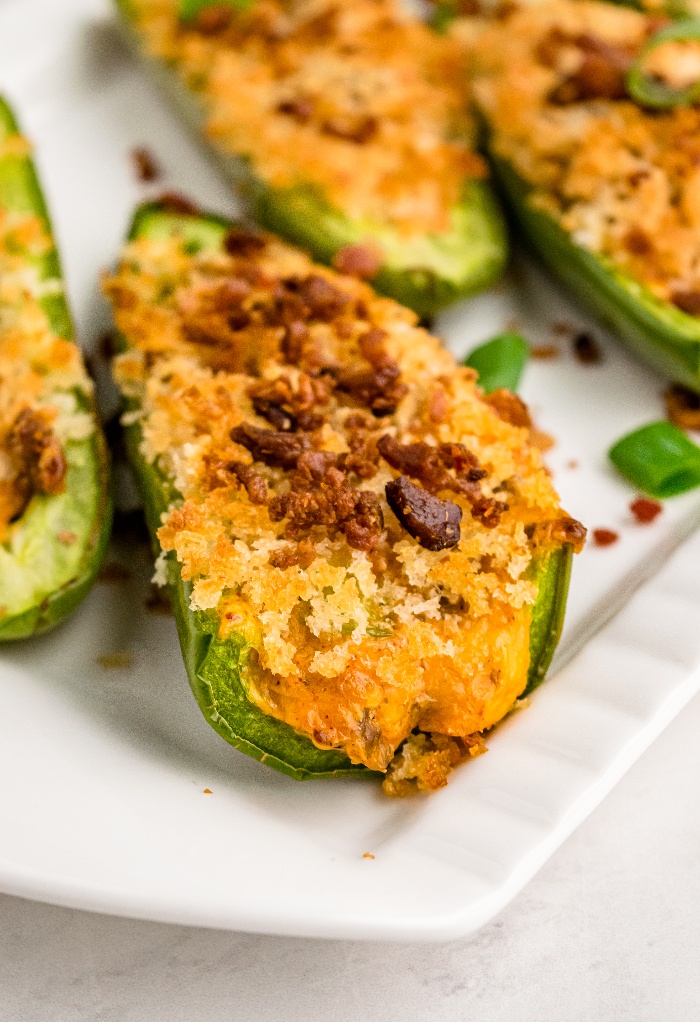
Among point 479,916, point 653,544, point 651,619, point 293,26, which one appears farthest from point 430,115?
point 479,916

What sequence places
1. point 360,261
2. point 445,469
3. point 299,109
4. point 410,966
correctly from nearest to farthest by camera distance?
point 410,966, point 445,469, point 360,261, point 299,109

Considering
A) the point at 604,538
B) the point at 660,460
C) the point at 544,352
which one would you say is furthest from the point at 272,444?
the point at 544,352

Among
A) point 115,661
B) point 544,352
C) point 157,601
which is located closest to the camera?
point 115,661

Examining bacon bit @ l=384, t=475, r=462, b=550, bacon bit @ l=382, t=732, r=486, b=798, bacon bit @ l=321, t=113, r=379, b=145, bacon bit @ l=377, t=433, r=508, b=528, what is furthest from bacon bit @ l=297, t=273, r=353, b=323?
bacon bit @ l=382, t=732, r=486, b=798

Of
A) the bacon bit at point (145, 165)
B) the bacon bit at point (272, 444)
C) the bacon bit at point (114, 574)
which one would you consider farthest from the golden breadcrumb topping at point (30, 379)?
the bacon bit at point (145, 165)

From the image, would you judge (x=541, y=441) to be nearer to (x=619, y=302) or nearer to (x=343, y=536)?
(x=619, y=302)

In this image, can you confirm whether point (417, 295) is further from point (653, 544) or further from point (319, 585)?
point (319, 585)
